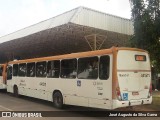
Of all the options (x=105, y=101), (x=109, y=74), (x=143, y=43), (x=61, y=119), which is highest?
(x=143, y=43)

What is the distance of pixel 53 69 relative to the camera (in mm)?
14445

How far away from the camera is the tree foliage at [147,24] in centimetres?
1210

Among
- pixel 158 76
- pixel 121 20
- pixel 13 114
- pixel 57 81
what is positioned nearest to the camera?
pixel 13 114

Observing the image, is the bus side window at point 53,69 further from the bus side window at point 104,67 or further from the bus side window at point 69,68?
the bus side window at point 104,67

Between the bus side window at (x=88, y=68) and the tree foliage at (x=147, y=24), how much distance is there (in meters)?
2.85

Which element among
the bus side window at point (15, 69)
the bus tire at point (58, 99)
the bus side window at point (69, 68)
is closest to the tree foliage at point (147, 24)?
the bus side window at point (69, 68)

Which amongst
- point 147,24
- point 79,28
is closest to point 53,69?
point 147,24

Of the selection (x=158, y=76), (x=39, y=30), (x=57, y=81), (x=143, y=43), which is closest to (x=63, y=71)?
(x=57, y=81)

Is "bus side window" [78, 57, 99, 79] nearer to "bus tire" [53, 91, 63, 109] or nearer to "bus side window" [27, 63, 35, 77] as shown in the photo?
"bus tire" [53, 91, 63, 109]

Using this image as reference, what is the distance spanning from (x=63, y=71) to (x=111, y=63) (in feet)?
12.0

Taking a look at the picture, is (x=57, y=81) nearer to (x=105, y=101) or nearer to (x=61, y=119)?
(x=61, y=119)

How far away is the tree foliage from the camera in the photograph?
12102 millimetres

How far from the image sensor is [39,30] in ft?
74.6

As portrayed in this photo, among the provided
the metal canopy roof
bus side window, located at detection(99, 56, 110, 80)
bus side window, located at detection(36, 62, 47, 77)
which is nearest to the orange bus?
bus side window, located at detection(99, 56, 110, 80)
